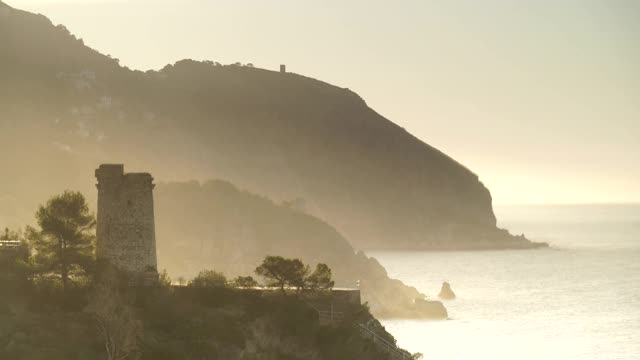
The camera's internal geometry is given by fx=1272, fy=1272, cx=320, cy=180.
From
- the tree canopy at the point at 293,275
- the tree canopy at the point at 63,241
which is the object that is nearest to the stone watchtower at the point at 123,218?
the tree canopy at the point at 63,241

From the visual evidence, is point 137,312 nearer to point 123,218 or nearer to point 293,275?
point 123,218

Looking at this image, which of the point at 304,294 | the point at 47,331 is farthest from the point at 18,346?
the point at 304,294

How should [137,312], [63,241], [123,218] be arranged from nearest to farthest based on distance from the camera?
[137,312]
[123,218]
[63,241]

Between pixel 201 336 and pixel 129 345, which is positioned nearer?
pixel 129 345

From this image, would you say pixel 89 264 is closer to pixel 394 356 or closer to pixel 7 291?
pixel 7 291

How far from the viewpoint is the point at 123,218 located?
74.4m

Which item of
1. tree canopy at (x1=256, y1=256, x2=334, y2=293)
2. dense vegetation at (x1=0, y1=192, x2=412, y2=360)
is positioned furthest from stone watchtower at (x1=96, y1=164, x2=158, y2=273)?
tree canopy at (x1=256, y1=256, x2=334, y2=293)

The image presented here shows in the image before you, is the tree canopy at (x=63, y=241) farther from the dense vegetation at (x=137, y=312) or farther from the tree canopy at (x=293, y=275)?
the tree canopy at (x=293, y=275)

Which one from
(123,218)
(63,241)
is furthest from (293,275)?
(63,241)

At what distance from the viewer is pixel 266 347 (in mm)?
72750

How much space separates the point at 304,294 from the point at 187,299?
712 centimetres

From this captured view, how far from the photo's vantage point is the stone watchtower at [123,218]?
7431cm

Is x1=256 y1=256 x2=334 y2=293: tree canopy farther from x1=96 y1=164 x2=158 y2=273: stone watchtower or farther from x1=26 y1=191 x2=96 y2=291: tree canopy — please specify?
x1=26 y1=191 x2=96 y2=291: tree canopy

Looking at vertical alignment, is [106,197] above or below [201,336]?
above
